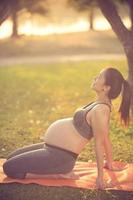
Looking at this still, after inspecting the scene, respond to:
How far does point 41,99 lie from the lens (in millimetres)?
10680

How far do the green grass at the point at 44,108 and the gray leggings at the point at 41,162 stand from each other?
0.48 feet

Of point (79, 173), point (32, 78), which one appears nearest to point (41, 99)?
point (32, 78)

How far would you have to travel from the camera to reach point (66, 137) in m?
5.16

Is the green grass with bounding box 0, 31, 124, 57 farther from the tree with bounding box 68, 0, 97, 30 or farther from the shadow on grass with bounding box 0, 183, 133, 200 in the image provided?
the shadow on grass with bounding box 0, 183, 133, 200

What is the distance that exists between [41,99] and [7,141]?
342cm

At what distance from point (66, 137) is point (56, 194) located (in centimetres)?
54

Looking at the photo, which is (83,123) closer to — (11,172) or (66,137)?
(66,137)

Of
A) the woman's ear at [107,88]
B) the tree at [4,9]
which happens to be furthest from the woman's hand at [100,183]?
the tree at [4,9]

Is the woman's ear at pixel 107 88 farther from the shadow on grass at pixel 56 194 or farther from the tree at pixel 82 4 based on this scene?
the tree at pixel 82 4

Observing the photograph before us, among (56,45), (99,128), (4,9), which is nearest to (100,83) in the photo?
(99,128)

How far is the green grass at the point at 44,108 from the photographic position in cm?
499

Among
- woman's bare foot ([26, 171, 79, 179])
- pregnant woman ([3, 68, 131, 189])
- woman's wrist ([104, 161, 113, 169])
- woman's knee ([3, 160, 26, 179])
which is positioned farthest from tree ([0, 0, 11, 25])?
woman's wrist ([104, 161, 113, 169])

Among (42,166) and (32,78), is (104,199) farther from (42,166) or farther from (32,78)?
(32,78)

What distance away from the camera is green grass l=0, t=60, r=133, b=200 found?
16.4 ft
